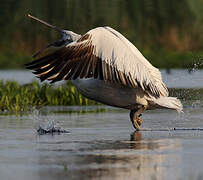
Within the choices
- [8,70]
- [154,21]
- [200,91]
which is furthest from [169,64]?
[200,91]

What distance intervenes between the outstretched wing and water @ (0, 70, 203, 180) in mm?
846

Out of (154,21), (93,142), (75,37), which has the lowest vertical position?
(93,142)

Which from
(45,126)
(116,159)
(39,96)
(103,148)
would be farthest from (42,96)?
(116,159)

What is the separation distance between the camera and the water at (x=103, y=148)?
786cm

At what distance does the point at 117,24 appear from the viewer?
36.0 m

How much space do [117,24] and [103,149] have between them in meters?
26.6

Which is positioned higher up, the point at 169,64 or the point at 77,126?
the point at 169,64

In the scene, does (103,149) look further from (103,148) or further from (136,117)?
(136,117)

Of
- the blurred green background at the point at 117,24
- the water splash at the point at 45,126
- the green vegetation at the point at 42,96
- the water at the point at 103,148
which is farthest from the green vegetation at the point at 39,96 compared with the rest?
the blurred green background at the point at 117,24

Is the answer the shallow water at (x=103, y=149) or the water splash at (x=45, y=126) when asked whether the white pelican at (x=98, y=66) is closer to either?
the shallow water at (x=103, y=149)

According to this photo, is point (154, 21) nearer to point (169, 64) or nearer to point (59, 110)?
point (169, 64)

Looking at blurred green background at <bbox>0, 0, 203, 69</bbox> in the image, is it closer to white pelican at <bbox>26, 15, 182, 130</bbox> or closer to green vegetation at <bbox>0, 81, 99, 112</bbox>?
green vegetation at <bbox>0, 81, 99, 112</bbox>

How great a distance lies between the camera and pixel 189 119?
13.7 metres

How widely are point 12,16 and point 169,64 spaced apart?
27.0 feet
